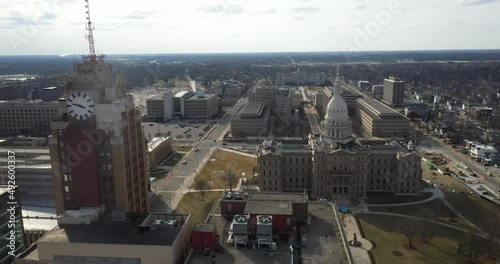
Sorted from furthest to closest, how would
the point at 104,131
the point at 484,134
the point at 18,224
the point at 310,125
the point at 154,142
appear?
the point at 310,125 < the point at 484,134 < the point at 154,142 < the point at 18,224 < the point at 104,131

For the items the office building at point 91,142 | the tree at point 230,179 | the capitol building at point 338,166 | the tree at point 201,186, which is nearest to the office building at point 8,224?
the office building at point 91,142

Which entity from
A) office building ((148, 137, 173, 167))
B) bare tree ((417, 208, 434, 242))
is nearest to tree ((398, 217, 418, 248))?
bare tree ((417, 208, 434, 242))

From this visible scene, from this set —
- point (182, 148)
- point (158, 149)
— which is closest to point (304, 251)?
point (158, 149)

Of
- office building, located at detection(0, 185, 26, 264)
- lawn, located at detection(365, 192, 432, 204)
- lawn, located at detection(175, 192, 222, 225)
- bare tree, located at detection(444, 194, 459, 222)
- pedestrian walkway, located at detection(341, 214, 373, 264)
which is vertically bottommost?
pedestrian walkway, located at detection(341, 214, 373, 264)

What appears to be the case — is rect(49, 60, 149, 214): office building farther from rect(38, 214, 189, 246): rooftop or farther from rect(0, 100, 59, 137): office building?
rect(0, 100, 59, 137): office building

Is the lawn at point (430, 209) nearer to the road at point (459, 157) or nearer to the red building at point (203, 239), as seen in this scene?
the road at point (459, 157)

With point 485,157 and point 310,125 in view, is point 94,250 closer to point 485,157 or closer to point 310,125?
point 485,157

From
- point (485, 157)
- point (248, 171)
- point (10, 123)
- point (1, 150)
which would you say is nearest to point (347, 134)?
point (248, 171)
